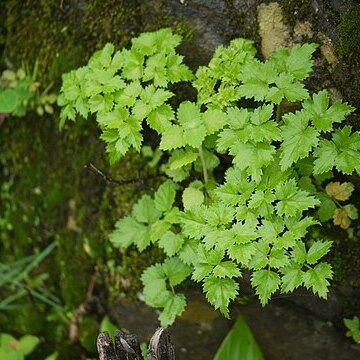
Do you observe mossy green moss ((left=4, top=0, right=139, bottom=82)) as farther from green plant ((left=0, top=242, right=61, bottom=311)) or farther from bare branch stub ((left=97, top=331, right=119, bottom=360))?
bare branch stub ((left=97, top=331, right=119, bottom=360))

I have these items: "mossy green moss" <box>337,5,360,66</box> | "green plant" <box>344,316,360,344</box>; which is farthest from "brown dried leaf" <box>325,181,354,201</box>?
"green plant" <box>344,316,360,344</box>

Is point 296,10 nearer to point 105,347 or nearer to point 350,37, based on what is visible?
point 350,37

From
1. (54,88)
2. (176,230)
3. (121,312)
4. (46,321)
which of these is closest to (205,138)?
(176,230)

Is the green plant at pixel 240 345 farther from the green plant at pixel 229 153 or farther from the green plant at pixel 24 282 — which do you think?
the green plant at pixel 24 282

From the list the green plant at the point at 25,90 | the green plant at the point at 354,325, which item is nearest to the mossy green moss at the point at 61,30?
the green plant at the point at 25,90

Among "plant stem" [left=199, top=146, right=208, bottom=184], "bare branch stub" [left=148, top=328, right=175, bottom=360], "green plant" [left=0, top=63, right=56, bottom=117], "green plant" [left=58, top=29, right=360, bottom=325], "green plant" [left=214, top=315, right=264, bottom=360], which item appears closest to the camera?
"bare branch stub" [left=148, top=328, right=175, bottom=360]

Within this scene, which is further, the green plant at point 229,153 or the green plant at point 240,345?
the green plant at point 240,345
